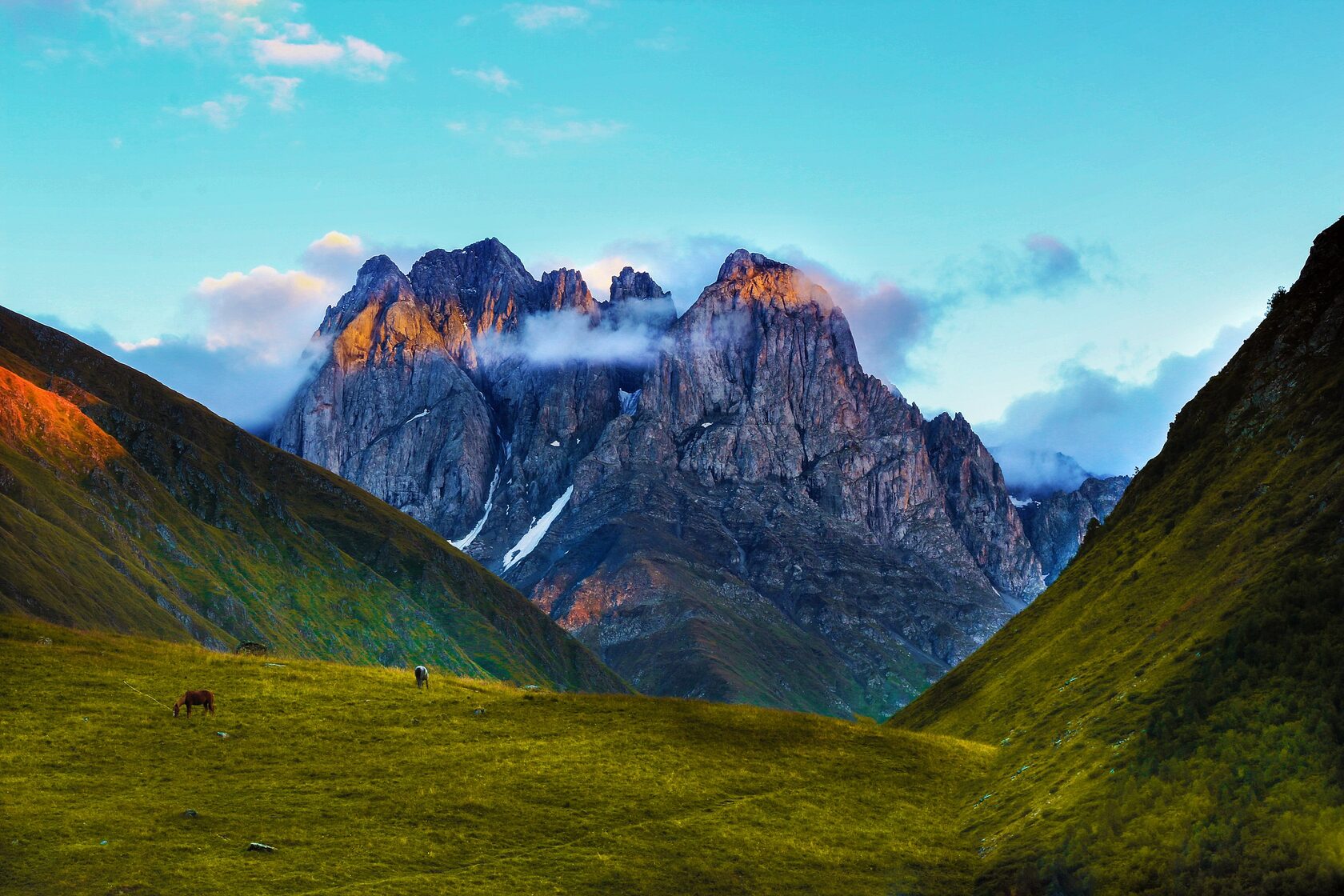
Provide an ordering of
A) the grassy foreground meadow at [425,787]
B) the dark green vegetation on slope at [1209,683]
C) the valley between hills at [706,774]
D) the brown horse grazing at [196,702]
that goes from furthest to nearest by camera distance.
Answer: the brown horse grazing at [196,702] < the dark green vegetation on slope at [1209,683] < the valley between hills at [706,774] < the grassy foreground meadow at [425,787]

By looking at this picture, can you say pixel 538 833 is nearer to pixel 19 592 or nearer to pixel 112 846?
pixel 112 846

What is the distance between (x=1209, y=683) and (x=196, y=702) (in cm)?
5442

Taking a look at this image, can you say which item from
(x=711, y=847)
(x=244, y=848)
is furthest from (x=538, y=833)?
(x=244, y=848)

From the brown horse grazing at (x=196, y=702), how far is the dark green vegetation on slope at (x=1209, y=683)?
40342mm

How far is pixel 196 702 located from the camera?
59.5 m

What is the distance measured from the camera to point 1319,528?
6831 centimetres

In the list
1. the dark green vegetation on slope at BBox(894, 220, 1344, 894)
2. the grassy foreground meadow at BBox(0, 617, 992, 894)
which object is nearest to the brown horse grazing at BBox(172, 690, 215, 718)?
the grassy foreground meadow at BBox(0, 617, 992, 894)

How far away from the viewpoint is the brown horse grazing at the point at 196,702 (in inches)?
2329

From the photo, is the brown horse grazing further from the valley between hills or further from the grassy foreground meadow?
the valley between hills

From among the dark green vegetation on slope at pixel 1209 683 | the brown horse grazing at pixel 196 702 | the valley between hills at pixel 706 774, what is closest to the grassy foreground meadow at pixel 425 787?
the valley between hills at pixel 706 774

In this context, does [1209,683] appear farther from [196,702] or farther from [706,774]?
[196,702]

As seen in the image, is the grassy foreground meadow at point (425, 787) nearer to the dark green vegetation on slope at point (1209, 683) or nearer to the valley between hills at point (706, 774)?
the valley between hills at point (706, 774)

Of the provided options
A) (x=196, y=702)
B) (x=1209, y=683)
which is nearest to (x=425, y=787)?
(x=196, y=702)

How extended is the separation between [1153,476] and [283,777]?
110 meters
